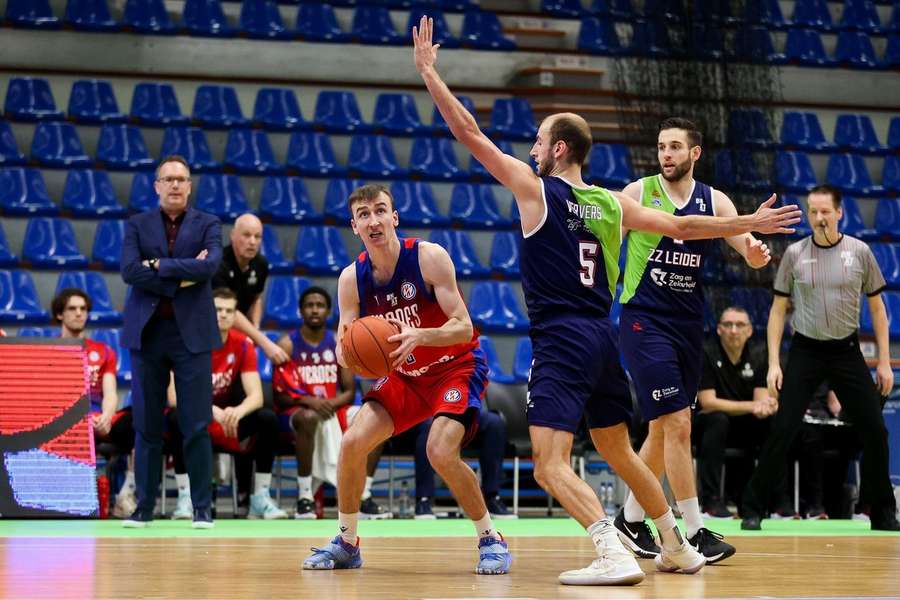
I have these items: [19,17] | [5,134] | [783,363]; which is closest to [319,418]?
[783,363]

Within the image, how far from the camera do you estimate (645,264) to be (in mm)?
5945

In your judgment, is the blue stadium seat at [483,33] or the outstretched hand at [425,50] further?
the blue stadium seat at [483,33]

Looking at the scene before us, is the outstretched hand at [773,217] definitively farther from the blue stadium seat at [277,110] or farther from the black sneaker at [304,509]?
the blue stadium seat at [277,110]

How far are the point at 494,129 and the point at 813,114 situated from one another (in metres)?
4.08

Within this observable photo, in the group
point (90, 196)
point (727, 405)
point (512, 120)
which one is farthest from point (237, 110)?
point (727, 405)

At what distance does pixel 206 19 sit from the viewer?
14164 mm

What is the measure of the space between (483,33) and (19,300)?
20.8ft

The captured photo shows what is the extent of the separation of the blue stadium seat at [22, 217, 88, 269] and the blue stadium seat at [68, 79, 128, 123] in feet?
5.55

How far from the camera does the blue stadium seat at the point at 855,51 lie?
1576 centimetres

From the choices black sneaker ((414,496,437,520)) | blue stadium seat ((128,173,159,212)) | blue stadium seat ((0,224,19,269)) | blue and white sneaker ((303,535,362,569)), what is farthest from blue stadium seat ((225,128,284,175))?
blue and white sneaker ((303,535,362,569))

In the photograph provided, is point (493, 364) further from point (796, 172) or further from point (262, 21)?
point (262, 21)

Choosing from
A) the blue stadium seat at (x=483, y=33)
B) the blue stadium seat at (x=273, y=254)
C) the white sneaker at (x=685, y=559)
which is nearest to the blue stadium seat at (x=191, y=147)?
the blue stadium seat at (x=273, y=254)

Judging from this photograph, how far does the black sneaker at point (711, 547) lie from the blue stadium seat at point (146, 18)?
32.5 ft

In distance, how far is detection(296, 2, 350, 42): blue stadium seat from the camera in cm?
1442
